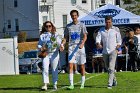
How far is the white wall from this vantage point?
75.4 feet

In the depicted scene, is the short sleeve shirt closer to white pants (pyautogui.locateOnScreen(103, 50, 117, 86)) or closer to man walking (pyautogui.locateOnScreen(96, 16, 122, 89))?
man walking (pyautogui.locateOnScreen(96, 16, 122, 89))

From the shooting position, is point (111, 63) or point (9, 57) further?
point (9, 57)

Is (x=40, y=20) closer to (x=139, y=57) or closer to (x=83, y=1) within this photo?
(x=83, y=1)

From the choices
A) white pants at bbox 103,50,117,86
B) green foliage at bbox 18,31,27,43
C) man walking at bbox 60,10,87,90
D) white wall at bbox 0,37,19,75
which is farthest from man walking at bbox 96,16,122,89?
green foliage at bbox 18,31,27,43

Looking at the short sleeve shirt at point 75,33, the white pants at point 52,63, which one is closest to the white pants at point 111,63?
the short sleeve shirt at point 75,33

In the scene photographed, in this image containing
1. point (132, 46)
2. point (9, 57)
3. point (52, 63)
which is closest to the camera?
point (52, 63)

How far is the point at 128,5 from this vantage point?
58625 millimetres

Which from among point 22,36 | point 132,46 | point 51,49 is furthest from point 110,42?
point 22,36

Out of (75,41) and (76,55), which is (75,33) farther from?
(76,55)

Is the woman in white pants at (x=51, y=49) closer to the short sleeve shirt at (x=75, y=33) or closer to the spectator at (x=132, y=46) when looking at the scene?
the short sleeve shirt at (x=75, y=33)

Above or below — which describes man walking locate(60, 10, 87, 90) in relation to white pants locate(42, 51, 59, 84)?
above

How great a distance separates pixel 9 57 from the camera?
23.0m

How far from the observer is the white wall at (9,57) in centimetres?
2298

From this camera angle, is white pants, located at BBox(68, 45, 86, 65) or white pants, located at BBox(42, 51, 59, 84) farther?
white pants, located at BBox(42, 51, 59, 84)
